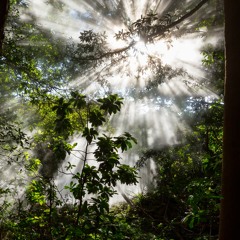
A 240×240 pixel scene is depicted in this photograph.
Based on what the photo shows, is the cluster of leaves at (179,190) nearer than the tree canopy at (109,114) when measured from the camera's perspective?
A: No

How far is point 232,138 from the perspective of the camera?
103 inches

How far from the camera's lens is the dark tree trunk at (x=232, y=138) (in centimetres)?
241

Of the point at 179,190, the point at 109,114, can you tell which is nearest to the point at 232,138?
the point at 109,114

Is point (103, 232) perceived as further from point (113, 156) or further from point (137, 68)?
point (137, 68)

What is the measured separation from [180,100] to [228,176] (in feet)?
50.5

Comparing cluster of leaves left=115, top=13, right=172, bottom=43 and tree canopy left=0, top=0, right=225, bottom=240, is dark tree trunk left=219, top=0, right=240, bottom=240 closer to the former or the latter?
tree canopy left=0, top=0, right=225, bottom=240

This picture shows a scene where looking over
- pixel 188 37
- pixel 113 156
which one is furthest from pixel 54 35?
pixel 113 156

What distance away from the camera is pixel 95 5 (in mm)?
14789

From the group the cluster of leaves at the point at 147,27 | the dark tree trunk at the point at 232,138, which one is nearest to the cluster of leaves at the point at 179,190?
the cluster of leaves at the point at 147,27

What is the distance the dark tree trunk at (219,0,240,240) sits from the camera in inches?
95.0

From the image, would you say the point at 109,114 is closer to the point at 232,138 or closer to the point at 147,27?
the point at 147,27

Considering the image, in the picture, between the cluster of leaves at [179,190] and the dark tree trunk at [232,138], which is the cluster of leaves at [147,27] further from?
the dark tree trunk at [232,138]

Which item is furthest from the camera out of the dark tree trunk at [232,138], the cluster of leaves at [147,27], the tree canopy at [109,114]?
the cluster of leaves at [147,27]

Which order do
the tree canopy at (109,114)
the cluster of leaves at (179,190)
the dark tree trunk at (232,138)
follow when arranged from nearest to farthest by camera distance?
the dark tree trunk at (232,138), the tree canopy at (109,114), the cluster of leaves at (179,190)
